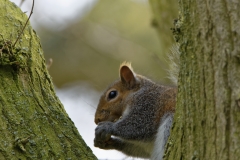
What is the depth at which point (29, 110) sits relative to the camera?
9.27ft

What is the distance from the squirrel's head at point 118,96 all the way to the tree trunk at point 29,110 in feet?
3.54

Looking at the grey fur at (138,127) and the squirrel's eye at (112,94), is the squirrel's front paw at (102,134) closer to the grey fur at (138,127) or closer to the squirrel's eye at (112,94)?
the grey fur at (138,127)

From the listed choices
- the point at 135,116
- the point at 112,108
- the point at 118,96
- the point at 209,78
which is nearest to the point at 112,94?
the point at 118,96

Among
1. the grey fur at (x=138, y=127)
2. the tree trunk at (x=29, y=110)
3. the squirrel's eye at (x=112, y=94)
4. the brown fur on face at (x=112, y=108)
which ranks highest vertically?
the tree trunk at (x=29, y=110)

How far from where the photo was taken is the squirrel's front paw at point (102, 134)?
372 centimetres

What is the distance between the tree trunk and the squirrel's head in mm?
1078

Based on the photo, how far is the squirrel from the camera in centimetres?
369

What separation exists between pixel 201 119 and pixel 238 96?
0.70ft

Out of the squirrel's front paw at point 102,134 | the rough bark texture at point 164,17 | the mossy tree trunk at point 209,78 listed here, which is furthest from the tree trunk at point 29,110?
the rough bark texture at point 164,17

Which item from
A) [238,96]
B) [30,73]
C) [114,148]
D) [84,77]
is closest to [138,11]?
[84,77]

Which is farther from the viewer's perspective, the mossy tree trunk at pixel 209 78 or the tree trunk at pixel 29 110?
the tree trunk at pixel 29 110

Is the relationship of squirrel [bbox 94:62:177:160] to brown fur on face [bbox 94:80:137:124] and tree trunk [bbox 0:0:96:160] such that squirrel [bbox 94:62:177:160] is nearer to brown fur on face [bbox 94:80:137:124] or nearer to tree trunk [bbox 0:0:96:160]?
brown fur on face [bbox 94:80:137:124]

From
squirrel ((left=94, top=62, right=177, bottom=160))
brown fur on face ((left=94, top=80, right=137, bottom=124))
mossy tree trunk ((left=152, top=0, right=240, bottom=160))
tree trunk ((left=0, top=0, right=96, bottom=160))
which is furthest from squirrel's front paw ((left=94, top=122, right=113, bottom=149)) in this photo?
mossy tree trunk ((left=152, top=0, right=240, bottom=160))

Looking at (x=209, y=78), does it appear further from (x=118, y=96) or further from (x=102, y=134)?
(x=118, y=96)
